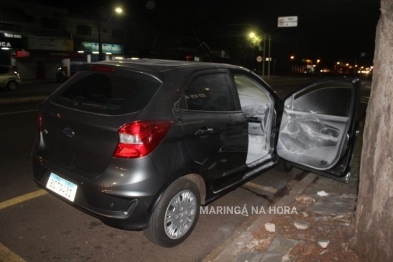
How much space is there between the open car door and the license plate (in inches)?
109

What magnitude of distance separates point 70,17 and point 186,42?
14515 millimetres

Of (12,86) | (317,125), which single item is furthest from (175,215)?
(12,86)

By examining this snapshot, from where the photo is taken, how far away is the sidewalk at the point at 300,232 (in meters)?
2.96

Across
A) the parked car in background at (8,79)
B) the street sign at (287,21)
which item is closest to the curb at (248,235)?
the parked car in background at (8,79)

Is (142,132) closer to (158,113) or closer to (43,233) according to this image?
(158,113)

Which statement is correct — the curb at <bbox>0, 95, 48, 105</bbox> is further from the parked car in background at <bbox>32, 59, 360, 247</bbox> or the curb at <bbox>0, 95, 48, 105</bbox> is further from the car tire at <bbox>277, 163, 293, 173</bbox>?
the car tire at <bbox>277, 163, 293, 173</bbox>

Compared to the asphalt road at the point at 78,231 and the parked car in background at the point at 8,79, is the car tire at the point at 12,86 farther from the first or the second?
the asphalt road at the point at 78,231

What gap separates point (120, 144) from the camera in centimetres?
271

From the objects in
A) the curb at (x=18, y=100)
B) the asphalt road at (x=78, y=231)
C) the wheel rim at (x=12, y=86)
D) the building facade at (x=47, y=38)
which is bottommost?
the asphalt road at (x=78, y=231)

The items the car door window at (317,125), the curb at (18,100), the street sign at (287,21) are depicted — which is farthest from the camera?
the street sign at (287,21)

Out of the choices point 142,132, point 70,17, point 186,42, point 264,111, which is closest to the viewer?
point 142,132

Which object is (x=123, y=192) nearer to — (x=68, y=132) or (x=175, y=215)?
(x=175, y=215)

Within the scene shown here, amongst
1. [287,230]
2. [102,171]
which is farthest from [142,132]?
[287,230]

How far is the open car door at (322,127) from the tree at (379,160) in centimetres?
125
